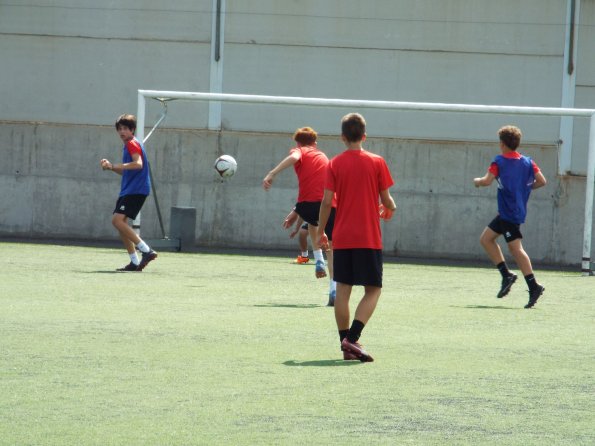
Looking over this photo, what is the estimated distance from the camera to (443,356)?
8305 mm

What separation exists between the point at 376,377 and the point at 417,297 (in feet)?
19.1

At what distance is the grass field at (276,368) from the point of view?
574cm

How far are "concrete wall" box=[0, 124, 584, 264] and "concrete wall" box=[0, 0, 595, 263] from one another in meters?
0.03

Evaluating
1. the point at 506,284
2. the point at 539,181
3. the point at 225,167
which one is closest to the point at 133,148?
the point at 225,167

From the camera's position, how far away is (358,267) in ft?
26.6

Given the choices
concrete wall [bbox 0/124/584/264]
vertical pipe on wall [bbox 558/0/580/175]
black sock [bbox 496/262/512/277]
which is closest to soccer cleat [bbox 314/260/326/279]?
black sock [bbox 496/262/512/277]

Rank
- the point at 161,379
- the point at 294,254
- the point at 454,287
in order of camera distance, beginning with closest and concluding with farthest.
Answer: the point at 161,379 → the point at 454,287 → the point at 294,254

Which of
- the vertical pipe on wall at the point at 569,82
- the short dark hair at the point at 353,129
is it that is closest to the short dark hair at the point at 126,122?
the short dark hair at the point at 353,129

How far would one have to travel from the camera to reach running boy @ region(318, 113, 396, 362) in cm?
809

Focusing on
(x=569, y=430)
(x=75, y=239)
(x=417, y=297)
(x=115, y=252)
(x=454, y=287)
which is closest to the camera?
(x=569, y=430)

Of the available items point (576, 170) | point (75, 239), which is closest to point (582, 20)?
point (576, 170)

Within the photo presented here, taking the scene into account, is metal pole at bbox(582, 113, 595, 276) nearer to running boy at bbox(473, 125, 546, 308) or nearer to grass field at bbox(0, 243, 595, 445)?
grass field at bbox(0, 243, 595, 445)

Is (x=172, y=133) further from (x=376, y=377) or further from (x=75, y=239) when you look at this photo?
(x=376, y=377)

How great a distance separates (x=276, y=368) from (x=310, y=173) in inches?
208
